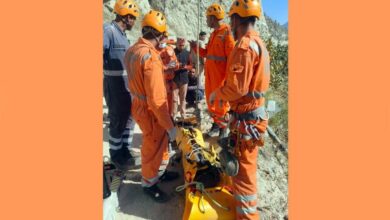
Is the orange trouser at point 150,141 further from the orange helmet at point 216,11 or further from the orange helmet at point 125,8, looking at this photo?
the orange helmet at point 216,11

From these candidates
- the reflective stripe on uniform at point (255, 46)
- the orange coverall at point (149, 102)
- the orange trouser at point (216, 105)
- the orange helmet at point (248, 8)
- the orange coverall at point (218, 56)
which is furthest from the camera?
the orange trouser at point (216, 105)

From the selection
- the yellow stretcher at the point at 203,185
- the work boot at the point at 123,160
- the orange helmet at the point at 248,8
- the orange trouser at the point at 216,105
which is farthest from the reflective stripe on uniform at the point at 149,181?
the orange helmet at the point at 248,8

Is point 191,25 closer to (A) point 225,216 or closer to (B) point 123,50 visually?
(B) point 123,50

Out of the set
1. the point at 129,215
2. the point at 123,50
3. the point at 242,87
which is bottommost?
the point at 129,215

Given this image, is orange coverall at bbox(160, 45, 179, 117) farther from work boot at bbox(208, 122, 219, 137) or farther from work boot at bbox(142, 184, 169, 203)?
work boot at bbox(142, 184, 169, 203)

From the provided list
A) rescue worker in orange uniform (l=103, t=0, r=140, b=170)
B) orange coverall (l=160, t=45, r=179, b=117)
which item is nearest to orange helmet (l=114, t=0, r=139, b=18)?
rescue worker in orange uniform (l=103, t=0, r=140, b=170)

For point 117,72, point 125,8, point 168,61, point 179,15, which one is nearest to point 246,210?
point 117,72

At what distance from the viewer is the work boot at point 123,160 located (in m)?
4.96

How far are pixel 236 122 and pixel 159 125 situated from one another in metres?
1.06

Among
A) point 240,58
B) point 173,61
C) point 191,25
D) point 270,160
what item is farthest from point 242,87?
point 191,25

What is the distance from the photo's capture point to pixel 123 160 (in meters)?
5.11

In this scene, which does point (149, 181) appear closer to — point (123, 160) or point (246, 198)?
point (123, 160)

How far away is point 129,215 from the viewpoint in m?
3.95

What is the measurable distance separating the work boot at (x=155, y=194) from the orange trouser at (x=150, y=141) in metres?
0.10
